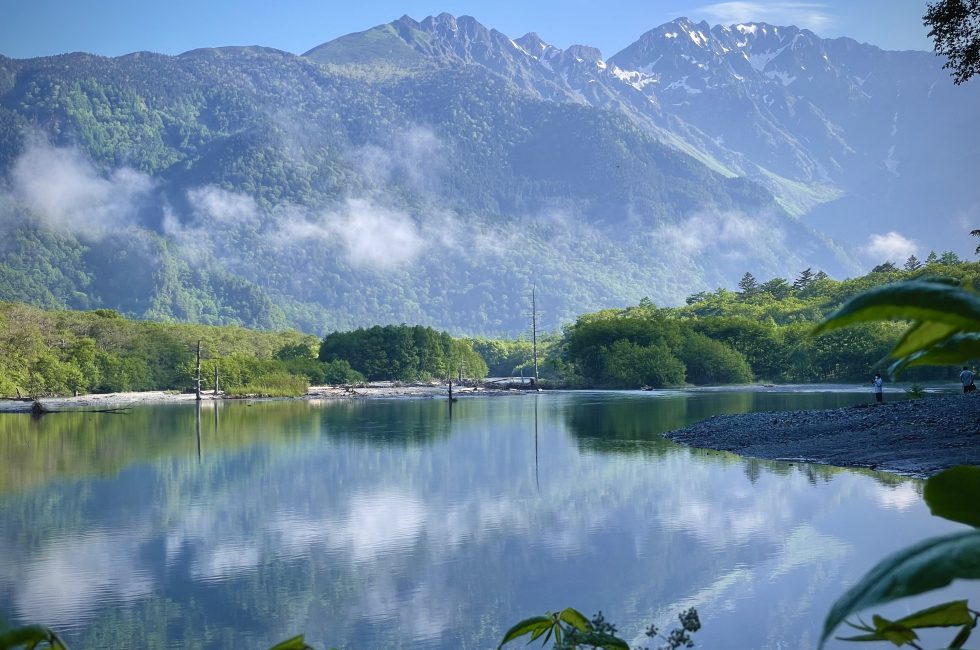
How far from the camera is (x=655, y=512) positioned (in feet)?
62.5

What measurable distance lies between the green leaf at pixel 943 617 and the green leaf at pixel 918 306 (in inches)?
19.8

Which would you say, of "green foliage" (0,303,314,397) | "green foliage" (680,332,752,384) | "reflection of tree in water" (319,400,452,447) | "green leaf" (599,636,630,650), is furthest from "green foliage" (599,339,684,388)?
"green leaf" (599,636,630,650)

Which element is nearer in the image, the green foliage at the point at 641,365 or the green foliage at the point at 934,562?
the green foliage at the point at 934,562

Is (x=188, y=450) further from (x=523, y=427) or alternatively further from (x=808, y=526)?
(x=808, y=526)

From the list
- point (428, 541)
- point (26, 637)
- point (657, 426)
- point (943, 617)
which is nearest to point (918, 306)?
point (943, 617)

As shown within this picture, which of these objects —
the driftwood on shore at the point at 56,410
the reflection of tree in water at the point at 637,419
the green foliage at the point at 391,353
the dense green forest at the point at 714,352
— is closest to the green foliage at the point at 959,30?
the reflection of tree in water at the point at 637,419

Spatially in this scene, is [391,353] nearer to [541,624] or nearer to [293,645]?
[541,624]

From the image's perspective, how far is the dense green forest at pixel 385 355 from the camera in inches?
2837

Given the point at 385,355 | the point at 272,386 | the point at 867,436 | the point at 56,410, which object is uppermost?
the point at 385,355

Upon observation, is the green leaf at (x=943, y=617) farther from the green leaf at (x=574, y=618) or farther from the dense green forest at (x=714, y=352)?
the dense green forest at (x=714, y=352)

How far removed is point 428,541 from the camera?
17.2m

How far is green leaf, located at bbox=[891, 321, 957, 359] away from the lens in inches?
44.7

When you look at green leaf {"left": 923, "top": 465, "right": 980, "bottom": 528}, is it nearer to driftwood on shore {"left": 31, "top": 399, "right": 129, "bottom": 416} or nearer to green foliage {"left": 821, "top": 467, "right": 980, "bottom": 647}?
green foliage {"left": 821, "top": 467, "right": 980, "bottom": 647}

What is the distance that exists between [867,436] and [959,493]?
87.2 ft
